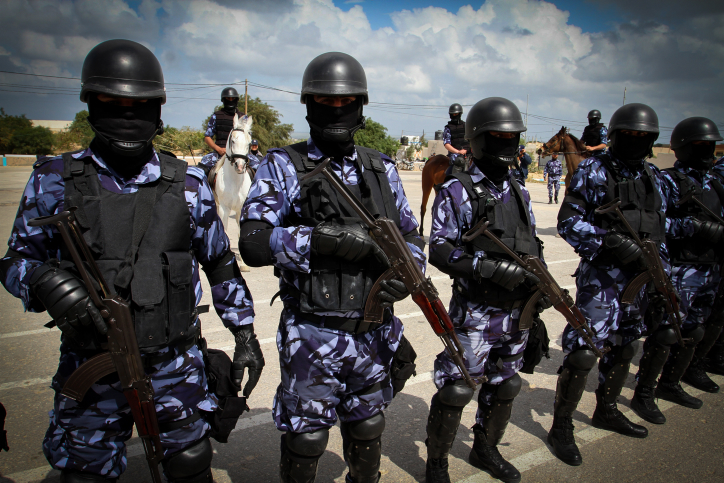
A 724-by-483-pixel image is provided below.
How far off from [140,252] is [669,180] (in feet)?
13.6

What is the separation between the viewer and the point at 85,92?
1.94 m

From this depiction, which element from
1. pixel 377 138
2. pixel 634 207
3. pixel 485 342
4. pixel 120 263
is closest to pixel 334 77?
pixel 120 263

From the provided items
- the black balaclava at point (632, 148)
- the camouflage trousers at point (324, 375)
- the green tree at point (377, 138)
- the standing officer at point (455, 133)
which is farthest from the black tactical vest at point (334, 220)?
the green tree at point (377, 138)

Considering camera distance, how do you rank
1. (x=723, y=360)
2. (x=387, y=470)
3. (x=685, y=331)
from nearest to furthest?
(x=387, y=470), (x=685, y=331), (x=723, y=360)

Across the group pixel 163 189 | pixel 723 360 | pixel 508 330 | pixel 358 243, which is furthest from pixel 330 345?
pixel 723 360

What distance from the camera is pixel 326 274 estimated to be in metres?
2.15

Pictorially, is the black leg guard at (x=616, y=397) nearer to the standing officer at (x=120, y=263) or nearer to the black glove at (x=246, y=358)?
the black glove at (x=246, y=358)

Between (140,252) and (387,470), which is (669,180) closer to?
(387,470)

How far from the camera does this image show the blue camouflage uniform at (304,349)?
2158mm

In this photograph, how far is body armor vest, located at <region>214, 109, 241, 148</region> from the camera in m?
7.90

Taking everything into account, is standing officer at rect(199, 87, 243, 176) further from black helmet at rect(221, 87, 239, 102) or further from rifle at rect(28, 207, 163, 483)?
rifle at rect(28, 207, 163, 483)

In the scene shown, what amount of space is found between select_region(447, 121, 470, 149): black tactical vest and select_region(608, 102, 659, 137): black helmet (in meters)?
6.10

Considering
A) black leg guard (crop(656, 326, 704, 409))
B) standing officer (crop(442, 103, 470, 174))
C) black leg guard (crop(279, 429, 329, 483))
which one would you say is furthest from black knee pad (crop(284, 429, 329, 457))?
standing officer (crop(442, 103, 470, 174))

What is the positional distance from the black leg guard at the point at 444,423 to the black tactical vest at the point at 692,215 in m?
2.54
